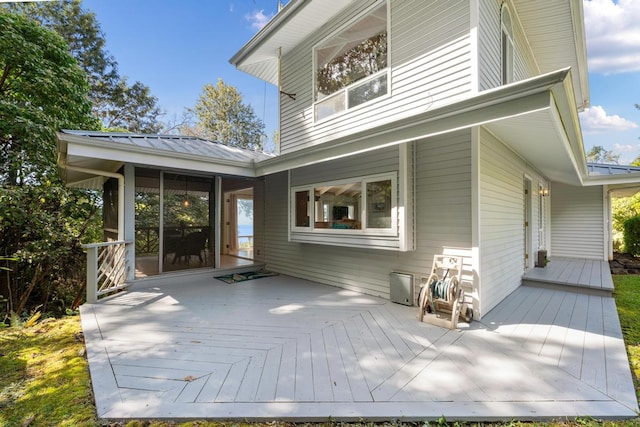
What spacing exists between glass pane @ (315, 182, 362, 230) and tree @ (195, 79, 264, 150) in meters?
16.6

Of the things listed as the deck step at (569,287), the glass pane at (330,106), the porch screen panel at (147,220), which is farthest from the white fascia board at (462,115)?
the deck step at (569,287)

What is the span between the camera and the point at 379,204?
4.71 metres

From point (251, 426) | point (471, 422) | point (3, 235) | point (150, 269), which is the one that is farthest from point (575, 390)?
point (3, 235)

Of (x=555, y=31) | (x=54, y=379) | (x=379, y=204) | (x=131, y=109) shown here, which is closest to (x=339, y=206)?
(x=379, y=204)

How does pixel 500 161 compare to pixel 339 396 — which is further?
pixel 500 161

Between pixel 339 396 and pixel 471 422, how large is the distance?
0.96 meters

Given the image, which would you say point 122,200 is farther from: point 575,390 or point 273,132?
point 273,132

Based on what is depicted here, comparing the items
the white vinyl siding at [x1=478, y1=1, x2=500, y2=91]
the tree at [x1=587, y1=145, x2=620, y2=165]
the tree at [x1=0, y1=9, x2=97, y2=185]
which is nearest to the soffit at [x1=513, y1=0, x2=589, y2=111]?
the white vinyl siding at [x1=478, y1=1, x2=500, y2=91]

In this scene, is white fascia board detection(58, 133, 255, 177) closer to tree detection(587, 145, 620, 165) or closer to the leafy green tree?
the leafy green tree

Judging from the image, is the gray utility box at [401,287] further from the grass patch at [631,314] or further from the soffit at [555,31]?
the soffit at [555,31]

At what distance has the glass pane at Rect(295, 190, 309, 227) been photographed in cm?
596

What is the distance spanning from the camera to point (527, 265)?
6766 millimetres

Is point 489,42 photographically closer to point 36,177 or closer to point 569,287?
point 569,287

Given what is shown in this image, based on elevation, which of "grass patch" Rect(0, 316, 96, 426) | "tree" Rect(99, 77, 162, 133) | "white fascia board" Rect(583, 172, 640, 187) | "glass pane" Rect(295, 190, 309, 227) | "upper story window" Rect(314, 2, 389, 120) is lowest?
"grass patch" Rect(0, 316, 96, 426)
